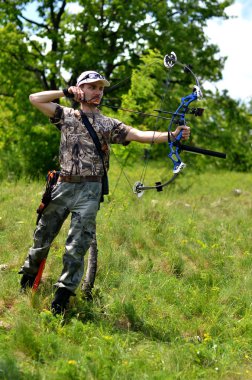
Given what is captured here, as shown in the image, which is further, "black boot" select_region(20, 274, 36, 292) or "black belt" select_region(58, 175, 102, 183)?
"black boot" select_region(20, 274, 36, 292)

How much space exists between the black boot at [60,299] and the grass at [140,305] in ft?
0.44

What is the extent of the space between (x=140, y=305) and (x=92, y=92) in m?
2.29

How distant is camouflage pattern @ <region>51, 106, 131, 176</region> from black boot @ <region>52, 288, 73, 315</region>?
1.14m

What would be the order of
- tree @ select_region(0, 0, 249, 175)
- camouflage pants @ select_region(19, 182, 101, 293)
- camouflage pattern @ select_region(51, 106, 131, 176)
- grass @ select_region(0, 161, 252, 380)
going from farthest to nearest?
1. tree @ select_region(0, 0, 249, 175)
2. camouflage pattern @ select_region(51, 106, 131, 176)
3. camouflage pants @ select_region(19, 182, 101, 293)
4. grass @ select_region(0, 161, 252, 380)

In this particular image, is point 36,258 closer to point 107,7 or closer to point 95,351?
point 95,351

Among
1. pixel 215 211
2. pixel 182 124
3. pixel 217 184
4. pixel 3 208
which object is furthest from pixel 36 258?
pixel 217 184

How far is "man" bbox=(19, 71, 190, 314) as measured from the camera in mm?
5293

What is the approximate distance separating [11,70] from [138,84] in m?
6.10

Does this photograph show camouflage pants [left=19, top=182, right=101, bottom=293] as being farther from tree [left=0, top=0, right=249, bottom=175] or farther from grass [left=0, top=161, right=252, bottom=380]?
tree [left=0, top=0, right=249, bottom=175]

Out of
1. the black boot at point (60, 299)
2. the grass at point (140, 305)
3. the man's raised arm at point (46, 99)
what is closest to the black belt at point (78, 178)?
the man's raised arm at point (46, 99)

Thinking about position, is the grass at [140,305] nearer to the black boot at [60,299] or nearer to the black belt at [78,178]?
the black boot at [60,299]

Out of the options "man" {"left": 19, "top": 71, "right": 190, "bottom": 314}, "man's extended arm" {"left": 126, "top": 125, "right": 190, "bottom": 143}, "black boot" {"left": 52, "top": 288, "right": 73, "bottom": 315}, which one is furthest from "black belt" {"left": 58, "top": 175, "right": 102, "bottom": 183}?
"black boot" {"left": 52, "top": 288, "right": 73, "bottom": 315}

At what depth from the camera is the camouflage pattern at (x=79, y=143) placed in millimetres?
5406

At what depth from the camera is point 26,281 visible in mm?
5875
